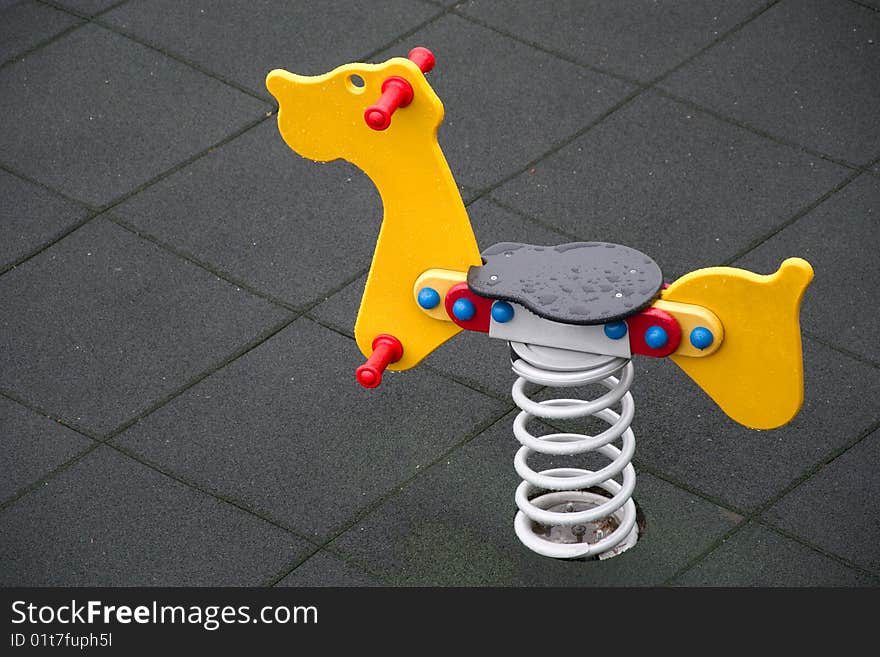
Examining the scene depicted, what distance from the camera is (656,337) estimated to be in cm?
522

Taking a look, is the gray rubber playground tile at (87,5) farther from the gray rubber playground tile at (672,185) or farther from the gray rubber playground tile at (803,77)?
the gray rubber playground tile at (803,77)

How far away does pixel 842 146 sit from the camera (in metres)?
8.05

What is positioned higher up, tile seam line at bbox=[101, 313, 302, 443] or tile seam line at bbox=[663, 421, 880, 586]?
tile seam line at bbox=[663, 421, 880, 586]

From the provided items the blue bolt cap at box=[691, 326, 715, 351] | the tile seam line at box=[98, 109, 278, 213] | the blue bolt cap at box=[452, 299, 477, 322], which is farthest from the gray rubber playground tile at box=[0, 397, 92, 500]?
the blue bolt cap at box=[691, 326, 715, 351]

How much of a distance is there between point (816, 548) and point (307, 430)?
7.33ft

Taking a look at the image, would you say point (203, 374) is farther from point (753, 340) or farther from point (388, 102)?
point (753, 340)

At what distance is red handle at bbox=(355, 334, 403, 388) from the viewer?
18.2ft

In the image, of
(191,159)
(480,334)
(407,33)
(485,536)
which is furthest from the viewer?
(407,33)

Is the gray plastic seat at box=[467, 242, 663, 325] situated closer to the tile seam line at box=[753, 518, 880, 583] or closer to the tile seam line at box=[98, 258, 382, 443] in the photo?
the tile seam line at box=[753, 518, 880, 583]

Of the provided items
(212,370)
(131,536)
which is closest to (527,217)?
(212,370)

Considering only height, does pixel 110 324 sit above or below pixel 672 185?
below

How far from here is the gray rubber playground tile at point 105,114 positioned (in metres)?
8.09

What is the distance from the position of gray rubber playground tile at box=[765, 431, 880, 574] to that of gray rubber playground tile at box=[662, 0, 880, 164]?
7.22 ft

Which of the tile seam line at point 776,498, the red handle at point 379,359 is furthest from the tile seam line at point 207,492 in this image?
the tile seam line at point 776,498
